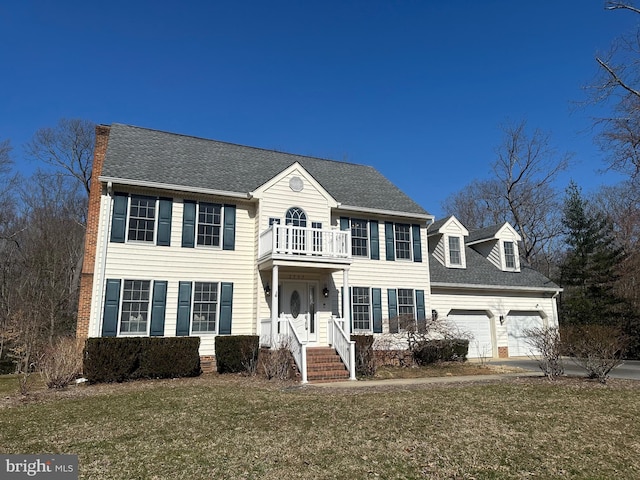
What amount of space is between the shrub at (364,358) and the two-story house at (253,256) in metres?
0.53

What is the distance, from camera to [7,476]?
475 cm

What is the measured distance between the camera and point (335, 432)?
21.4 feet

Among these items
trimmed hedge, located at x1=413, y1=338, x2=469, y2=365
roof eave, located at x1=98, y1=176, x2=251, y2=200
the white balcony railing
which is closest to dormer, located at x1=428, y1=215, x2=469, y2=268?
trimmed hedge, located at x1=413, y1=338, x2=469, y2=365

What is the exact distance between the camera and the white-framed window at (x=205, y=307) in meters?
14.1

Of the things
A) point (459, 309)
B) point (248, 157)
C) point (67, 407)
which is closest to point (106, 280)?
point (67, 407)

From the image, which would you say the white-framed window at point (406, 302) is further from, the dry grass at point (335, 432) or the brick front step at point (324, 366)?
the dry grass at point (335, 432)

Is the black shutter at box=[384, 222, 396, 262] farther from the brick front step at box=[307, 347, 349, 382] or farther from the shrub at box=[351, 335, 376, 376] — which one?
the brick front step at box=[307, 347, 349, 382]

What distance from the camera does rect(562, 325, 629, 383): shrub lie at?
11.4m

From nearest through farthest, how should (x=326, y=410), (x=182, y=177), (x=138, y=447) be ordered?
(x=138, y=447) → (x=326, y=410) → (x=182, y=177)

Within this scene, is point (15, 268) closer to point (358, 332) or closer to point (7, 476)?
point (358, 332)

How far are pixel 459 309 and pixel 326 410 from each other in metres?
12.8

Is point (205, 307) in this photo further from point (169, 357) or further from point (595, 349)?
point (595, 349)

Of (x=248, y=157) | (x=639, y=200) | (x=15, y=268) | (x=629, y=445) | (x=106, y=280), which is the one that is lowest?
(x=629, y=445)

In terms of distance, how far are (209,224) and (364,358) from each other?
7.02 m
